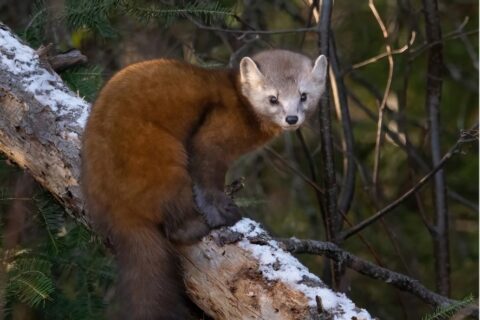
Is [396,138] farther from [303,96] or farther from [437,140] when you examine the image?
[303,96]

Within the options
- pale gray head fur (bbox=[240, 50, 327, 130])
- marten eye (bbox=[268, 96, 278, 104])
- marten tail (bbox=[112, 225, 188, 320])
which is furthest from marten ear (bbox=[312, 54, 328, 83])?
marten tail (bbox=[112, 225, 188, 320])

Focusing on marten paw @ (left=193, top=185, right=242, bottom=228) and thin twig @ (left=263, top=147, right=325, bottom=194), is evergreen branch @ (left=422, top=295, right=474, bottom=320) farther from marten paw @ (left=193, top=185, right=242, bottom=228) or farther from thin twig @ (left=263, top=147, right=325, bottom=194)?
thin twig @ (left=263, top=147, right=325, bottom=194)

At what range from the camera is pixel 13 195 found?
206 inches

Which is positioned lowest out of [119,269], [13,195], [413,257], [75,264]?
[413,257]

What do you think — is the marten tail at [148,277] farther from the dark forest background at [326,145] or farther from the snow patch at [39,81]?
the snow patch at [39,81]

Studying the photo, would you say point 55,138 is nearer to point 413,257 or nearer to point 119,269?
point 119,269

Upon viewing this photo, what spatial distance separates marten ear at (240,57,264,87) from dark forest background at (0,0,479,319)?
1.65 ft

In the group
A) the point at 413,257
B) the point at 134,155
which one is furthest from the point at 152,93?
the point at 413,257

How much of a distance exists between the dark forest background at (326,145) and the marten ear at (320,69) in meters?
0.41

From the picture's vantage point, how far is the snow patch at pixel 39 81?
189 inches

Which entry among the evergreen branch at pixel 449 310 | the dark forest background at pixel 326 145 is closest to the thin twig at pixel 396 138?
the dark forest background at pixel 326 145

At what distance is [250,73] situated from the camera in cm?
501

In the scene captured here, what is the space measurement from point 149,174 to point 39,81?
1017 millimetres

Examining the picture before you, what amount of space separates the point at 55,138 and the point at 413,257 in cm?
415
